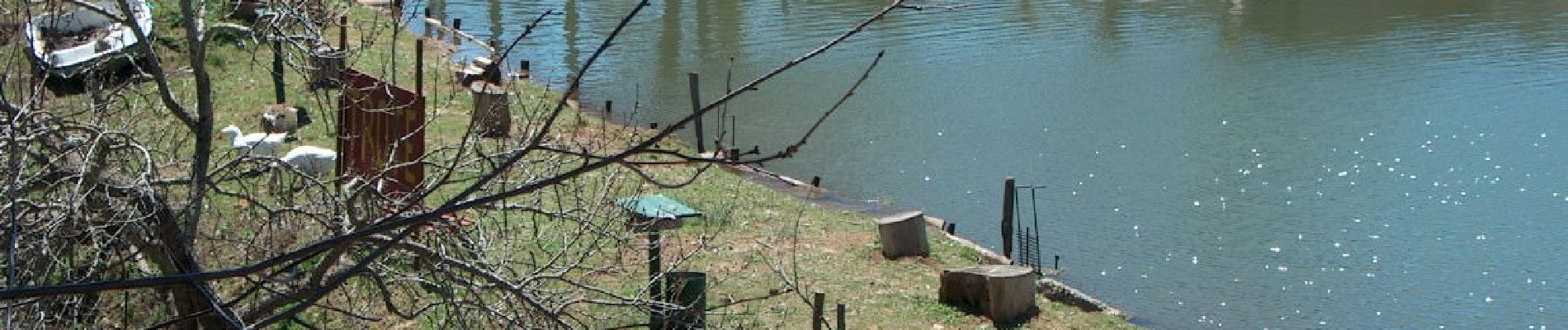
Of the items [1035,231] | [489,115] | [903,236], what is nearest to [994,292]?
[903,236]

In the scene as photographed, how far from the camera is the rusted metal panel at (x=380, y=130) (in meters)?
7.63

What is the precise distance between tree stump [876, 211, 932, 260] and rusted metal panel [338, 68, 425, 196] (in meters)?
4.10

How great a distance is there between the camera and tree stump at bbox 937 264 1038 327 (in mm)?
11625

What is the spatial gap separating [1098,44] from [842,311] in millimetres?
17280

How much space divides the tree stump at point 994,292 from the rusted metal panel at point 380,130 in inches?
143

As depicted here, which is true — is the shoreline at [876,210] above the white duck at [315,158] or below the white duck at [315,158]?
below

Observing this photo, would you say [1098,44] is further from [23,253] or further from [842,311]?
[23,253]

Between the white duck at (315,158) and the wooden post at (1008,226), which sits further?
the wooden post at (1008,226)

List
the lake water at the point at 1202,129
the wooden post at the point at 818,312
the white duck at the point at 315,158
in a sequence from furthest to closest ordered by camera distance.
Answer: the lake water at the point at 1202,129 → the white duck at the point at 315,158 → the wooden post at the point at 818,312

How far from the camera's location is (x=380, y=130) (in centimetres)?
955

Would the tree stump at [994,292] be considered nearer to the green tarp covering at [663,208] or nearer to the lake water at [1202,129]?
the lake water at [1202,129]

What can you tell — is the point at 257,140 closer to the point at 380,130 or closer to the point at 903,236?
the point at 380,130

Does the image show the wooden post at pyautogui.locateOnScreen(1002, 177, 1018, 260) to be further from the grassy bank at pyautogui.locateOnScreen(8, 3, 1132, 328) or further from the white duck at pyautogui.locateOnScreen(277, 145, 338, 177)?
the white duck at pyautogui.locateOnScreen(277, 145, 338, 177)

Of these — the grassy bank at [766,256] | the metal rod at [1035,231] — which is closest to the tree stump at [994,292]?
the grassy bank at [766,256]
